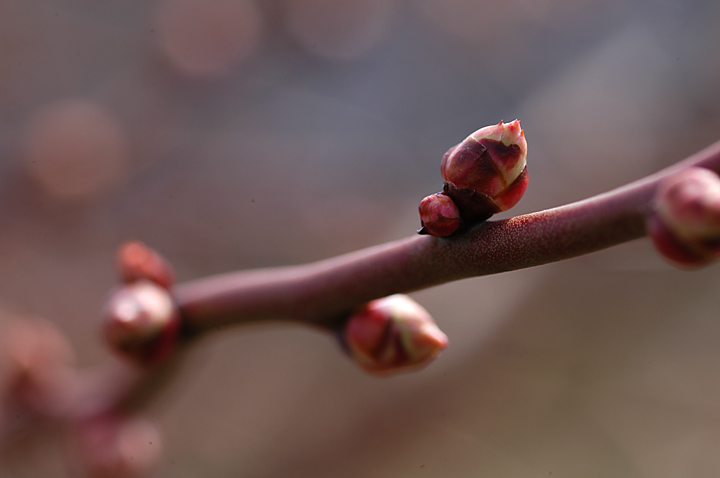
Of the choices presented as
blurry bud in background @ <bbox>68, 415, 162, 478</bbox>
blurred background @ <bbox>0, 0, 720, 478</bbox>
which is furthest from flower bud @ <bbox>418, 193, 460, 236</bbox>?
blurred background @ <bbox>0, 0, 720, 478</bbox>

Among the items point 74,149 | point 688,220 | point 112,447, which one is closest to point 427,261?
point 688,220

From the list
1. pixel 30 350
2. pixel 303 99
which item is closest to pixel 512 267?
pixel 30 350

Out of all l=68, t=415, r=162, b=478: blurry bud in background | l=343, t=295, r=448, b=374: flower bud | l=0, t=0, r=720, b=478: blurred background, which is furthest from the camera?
l=0, t=0, r=720, b=478: blurred background

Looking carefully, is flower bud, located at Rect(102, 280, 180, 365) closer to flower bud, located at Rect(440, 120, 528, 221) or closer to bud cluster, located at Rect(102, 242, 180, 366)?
bud cluster, located at Rect(102, 242, 180, 366)

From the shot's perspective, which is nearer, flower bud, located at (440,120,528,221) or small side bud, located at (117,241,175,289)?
flower bud, located at (440,120,528,221)

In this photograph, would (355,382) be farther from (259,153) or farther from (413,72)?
(413,72)

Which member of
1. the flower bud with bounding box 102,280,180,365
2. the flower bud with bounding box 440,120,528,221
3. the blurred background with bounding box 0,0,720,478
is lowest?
the blurred background with bounding box 0,0,720,478

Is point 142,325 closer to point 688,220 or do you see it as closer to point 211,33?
point 688,220

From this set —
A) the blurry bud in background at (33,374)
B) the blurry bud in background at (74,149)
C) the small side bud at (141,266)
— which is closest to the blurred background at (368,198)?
the blurry bud in background at (74,149)
